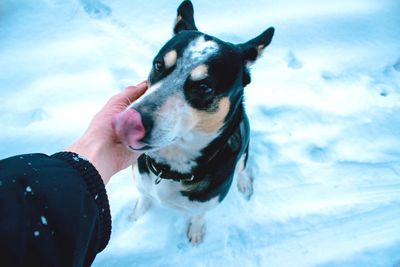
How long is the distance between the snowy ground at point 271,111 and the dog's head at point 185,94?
50.9 inches

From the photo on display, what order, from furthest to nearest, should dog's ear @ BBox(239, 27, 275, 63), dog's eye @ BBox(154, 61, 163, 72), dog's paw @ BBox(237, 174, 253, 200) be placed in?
dog's paw @ BBox(237, 174, 253, 200), dog's ear @ BBox(239, 27, 275, 63), dog's eye @ BBox(154, 61, 163, 72)

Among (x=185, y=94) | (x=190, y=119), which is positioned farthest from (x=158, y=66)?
(x=190, y=119)

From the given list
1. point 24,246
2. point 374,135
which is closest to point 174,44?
point 24,246

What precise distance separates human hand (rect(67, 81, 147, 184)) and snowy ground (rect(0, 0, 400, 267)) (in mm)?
975

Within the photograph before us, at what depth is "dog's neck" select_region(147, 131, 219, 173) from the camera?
1925 millimetres

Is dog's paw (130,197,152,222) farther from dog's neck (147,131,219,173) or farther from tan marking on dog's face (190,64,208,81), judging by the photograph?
tan marking on dog's face (190,64,208,81)

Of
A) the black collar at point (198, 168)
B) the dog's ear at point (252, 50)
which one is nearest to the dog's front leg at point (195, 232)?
the black collar at point (198, 168)

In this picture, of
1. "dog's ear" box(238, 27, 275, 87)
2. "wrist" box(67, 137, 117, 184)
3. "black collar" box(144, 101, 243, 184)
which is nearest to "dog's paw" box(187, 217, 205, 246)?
"black collar" box(144, 101, 243, 184)

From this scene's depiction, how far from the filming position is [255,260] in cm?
272

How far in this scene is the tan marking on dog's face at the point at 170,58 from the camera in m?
1.81

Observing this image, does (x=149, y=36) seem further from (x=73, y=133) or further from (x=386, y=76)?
(x=386, y=76)

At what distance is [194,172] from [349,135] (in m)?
2.10

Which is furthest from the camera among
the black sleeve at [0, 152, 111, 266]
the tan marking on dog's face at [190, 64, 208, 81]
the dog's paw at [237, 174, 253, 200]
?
the dog's paw at [237, 174, 253, 200]

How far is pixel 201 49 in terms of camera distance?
1799mm
